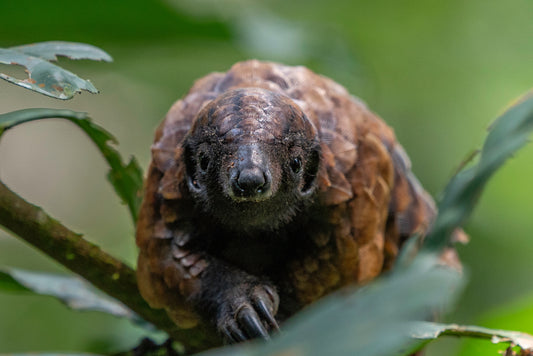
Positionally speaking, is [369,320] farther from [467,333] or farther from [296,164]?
[296,164]

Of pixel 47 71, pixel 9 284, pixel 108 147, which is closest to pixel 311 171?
pixel 108 147

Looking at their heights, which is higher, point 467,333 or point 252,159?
point 252,159

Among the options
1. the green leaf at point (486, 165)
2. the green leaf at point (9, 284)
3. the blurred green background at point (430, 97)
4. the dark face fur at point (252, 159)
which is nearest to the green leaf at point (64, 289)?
the green leaf at point (9, 284)

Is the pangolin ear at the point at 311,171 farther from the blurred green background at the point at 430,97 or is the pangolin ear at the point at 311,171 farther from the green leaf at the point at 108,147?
the blurred green background at the point at 430,97

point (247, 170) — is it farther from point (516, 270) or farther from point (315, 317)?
point (516, 270)

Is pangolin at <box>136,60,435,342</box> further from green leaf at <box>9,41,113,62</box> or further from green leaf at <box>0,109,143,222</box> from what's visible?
green leaf at <box>9,41,113,62</box>

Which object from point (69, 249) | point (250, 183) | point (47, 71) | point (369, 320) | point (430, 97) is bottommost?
point (369, 320)

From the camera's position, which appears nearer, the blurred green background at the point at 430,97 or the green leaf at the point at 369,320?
the green leaf at the point at 369,320

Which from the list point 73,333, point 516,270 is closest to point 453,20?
point 516,270
